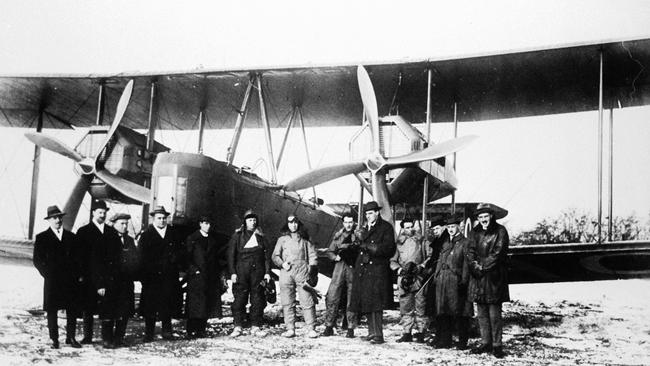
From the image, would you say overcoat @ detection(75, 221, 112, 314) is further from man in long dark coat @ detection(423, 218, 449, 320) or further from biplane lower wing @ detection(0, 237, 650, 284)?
biplane lower wing @ detection(0, 237, 650, 284)

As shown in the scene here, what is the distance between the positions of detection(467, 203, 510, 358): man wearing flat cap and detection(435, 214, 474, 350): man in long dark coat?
10.8 inches

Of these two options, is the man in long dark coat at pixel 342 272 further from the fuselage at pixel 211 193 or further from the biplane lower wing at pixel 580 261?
the biplane lower wing at pixel 580 261

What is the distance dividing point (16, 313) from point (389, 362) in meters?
6.59

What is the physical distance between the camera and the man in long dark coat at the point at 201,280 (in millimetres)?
7656

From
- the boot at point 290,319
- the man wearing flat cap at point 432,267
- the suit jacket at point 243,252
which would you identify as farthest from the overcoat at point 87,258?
the man wearing flat cap at point 432,267

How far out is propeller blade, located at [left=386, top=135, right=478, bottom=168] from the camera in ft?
31.4

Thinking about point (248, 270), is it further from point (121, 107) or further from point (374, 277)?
point (121, 107)

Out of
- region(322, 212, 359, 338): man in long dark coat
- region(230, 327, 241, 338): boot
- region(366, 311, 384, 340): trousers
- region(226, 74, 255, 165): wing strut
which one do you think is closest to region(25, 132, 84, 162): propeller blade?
region(226, 74, 255, 165): wing strut

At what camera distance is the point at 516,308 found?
13953 mm

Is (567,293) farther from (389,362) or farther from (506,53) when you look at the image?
(389,362)

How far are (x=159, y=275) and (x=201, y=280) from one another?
0.58 m

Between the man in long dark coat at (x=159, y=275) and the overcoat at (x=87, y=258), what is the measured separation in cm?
66

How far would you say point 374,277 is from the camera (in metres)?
7.09

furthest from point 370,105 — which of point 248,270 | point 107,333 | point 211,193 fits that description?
point 107,333
